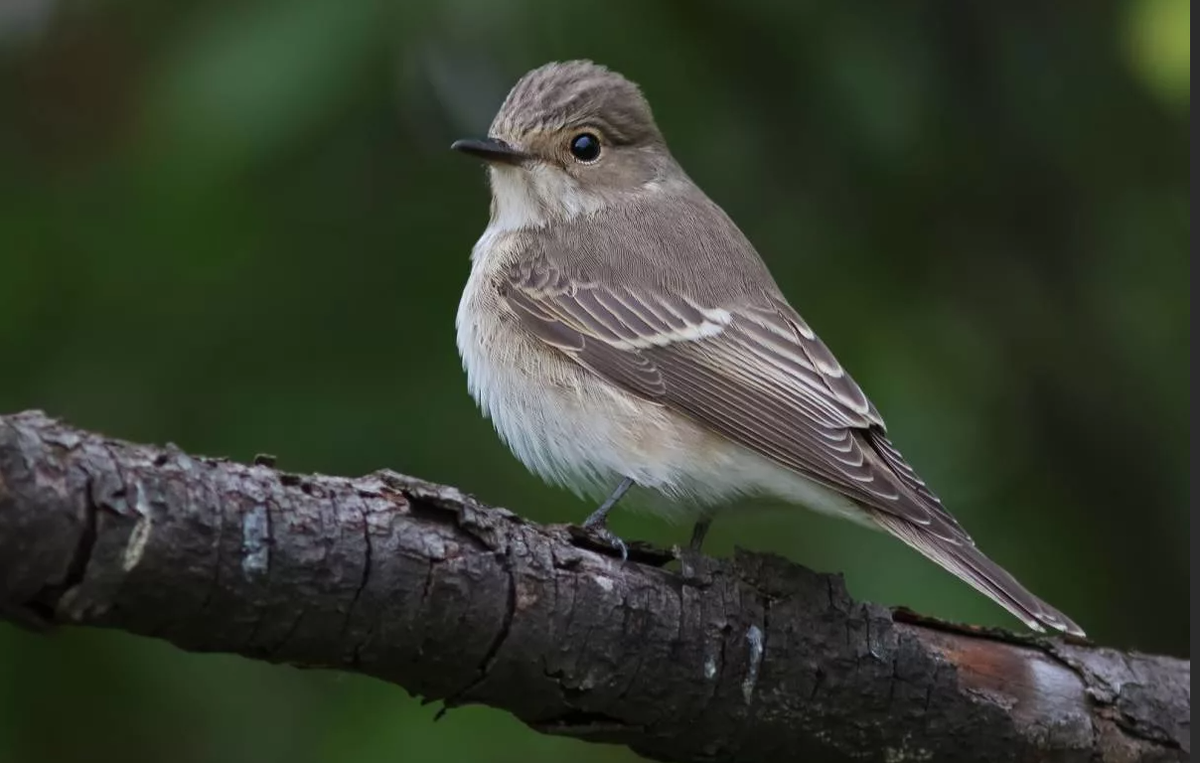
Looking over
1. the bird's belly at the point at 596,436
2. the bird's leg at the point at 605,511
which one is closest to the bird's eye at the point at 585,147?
the bird's belly at the point at 596,436

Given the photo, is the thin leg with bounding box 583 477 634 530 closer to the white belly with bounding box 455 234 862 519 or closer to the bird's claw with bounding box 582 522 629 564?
the white belly with bounding box 455 234 862 519

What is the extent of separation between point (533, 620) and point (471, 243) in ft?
8.79

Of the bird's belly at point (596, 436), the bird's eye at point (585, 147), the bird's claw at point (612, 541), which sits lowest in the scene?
the bird's claw at point (612, 541)

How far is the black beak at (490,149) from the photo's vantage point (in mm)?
5512

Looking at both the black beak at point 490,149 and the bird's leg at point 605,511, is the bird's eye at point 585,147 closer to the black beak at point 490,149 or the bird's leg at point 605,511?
the black beak at point 490,149

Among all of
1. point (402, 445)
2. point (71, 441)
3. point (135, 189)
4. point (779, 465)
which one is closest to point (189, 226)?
point (135, 189)

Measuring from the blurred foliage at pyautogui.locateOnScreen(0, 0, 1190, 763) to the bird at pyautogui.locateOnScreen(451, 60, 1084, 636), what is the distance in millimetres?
254

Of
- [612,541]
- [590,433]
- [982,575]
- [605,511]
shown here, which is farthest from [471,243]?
[982,575]

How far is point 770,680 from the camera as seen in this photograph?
167 inches

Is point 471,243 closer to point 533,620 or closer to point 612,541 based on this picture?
point 612,541

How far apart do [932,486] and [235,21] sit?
3220 mm

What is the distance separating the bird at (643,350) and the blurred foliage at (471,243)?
0.83 ft

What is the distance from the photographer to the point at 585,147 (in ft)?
20.1

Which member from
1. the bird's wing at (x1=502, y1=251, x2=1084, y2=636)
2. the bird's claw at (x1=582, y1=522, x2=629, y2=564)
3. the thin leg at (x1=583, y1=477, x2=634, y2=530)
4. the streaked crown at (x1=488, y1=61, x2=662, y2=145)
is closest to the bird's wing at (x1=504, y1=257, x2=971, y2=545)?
the bird's wing at (x1=502, y1=251, x2=1084, y2=636)
